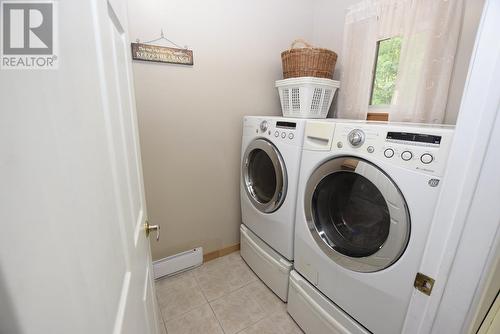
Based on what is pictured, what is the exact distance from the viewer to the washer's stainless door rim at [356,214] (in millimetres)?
800

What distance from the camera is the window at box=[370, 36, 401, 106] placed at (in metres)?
1.37

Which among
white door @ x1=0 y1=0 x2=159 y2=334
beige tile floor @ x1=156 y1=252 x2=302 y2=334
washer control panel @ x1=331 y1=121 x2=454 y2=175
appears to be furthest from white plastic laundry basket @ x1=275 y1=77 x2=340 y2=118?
Answer: beige tile floor @ x1=156 y1=252 x2=302 y2=334

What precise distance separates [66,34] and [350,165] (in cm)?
91

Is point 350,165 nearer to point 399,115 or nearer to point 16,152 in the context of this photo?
point 399,115

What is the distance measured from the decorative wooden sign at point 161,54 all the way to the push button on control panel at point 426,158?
1.39 meters

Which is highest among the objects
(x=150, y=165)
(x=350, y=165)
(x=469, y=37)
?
(x=469, y=37)

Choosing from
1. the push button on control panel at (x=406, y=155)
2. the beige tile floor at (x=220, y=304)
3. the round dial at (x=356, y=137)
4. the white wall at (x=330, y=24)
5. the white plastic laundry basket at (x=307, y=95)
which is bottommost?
the beige tile floor at (x=220, y=304)

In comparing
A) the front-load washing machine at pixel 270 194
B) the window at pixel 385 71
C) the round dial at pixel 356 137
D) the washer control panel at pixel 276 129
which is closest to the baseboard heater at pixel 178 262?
the front-load washing machine at pixel 270 194

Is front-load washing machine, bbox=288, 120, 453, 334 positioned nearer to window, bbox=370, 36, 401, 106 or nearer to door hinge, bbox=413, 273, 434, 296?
door hinge, bbox=413, 273, 434, 296

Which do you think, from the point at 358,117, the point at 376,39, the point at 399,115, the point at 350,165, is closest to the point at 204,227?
the point at 350,165

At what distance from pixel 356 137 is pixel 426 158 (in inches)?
9.5

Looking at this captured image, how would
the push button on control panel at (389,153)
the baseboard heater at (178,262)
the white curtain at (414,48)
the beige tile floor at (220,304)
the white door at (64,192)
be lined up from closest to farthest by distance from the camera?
1. the white door at (64,192)
2. the push button on control panel at (389,153)
3. the white curtain at (414,48)
4. the beige tile floor at (220,304)
5. the baseboard heater at (178,262)

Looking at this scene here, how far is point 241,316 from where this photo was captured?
55.5 inches

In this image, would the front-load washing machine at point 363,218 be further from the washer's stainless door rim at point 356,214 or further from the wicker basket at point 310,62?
the wicker basket at point 310,62
